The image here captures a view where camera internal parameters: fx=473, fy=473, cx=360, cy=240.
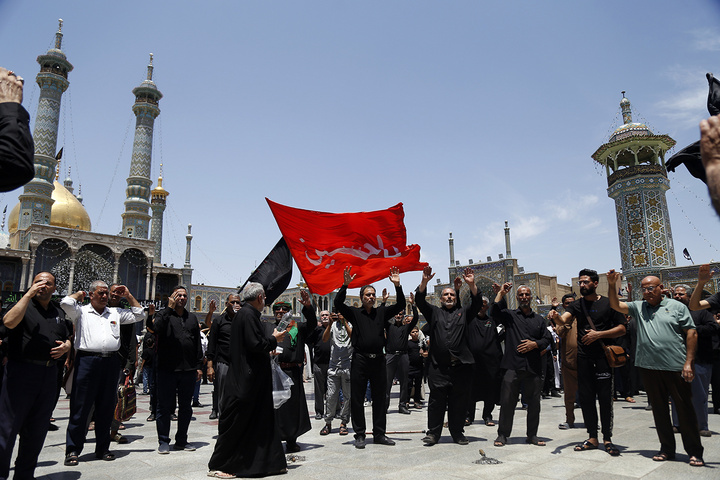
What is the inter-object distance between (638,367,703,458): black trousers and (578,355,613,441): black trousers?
0.37 m

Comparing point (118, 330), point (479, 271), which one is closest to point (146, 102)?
point (479, 271)

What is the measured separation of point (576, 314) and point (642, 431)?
2.16 meters

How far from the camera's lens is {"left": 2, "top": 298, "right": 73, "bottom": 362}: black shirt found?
3.96 m

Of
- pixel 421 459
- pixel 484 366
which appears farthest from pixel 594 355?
pixel 484 366

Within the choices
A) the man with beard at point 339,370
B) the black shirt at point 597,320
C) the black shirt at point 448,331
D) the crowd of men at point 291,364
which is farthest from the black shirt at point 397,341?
the black shirt at point 597,320

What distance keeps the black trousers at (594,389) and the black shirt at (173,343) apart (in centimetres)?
432

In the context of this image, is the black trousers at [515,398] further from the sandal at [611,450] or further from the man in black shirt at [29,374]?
the man in black shirt at [29,374]

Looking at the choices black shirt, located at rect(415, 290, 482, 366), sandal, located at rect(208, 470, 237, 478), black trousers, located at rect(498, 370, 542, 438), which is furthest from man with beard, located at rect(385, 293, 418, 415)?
sandal, located at rect(208, 470, 237, 478)

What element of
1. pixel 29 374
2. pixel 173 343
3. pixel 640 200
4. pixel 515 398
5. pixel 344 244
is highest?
pixel 640 200

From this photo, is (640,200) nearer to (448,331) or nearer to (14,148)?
(448,331)

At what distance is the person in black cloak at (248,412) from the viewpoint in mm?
4137

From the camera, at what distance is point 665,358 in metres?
4.49

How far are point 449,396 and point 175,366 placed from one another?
3.21 m

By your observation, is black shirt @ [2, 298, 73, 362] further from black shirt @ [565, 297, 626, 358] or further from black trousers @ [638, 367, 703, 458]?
black trousers @ [638, 367, 703, 458]
